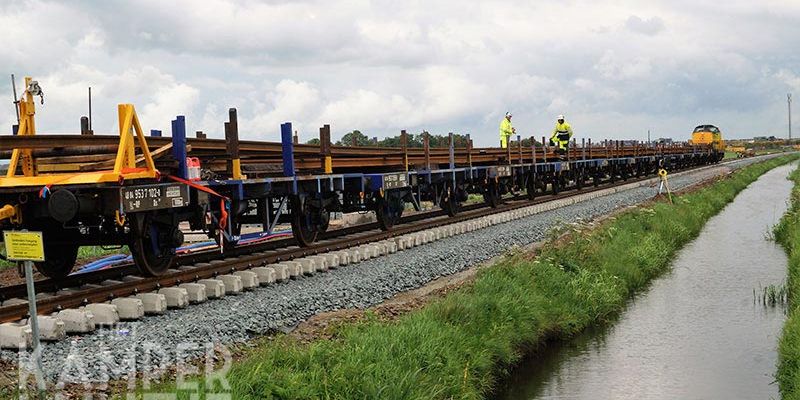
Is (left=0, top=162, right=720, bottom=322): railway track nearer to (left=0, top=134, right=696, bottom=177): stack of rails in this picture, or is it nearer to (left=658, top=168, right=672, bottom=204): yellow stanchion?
(left=0, top=134, right=696, bottom=177): stack of rails

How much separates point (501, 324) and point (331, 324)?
2.54 m

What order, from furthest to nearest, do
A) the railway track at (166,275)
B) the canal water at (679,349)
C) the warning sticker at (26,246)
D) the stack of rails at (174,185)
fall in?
the canal water at (679,349) → the stack of rails at (174,185) → the railway track at (166,275) → the warning sticker at (26,246)

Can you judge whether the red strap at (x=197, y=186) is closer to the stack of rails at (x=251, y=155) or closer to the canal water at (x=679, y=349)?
the stack of rails at (x=251, y=155)

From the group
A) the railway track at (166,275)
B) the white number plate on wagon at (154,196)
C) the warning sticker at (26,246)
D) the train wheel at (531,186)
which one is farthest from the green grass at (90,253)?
the train wheel at (531,186)

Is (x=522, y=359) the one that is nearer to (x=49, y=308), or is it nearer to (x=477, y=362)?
(x=477, y=362)

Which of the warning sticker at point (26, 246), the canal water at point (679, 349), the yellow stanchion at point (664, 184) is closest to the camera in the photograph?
the warning sticker at point (26, 246)

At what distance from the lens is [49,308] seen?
25.5 feet

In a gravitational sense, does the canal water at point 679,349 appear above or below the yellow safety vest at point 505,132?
below

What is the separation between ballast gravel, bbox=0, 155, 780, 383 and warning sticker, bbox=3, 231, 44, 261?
103cm

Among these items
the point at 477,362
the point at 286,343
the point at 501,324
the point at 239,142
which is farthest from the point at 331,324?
the point at 239,142

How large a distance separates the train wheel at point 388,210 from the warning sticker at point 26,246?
10.7 m

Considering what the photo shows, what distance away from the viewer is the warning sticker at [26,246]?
5.39 meters

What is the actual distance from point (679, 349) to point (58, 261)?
8.16 m

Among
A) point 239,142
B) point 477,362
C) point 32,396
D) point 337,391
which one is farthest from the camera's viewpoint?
point 239,142
